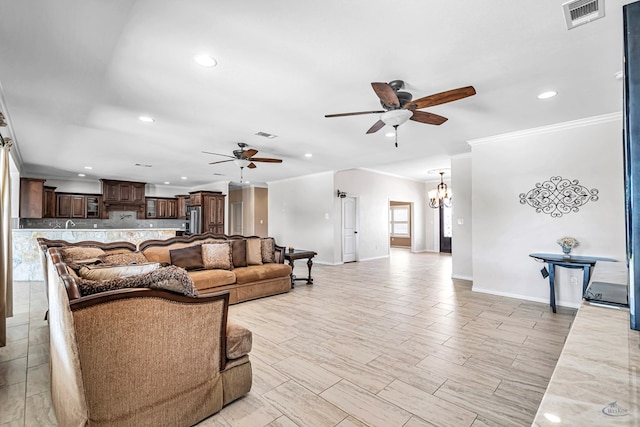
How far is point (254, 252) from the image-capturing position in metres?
5.06

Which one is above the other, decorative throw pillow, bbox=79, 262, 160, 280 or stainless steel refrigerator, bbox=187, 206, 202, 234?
stainless steel refrigerator, bbox=187, 206, 202, 234

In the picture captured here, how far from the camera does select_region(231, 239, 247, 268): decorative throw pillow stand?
15.7 ft

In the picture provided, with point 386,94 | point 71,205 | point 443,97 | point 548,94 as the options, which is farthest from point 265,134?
point 71,205

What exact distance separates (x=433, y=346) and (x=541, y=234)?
2867mm

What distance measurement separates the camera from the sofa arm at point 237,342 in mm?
2014

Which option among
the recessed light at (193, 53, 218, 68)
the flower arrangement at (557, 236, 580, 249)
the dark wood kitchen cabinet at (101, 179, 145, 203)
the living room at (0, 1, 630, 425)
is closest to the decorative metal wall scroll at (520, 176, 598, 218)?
the living room at (0, 1, 630, 425)

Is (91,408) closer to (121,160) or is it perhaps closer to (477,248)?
(477,248)

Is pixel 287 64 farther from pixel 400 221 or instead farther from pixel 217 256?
pixel 400 221

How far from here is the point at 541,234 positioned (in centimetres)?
441

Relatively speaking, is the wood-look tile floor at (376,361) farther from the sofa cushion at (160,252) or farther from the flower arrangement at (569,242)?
the sofa cushion at (160,252)

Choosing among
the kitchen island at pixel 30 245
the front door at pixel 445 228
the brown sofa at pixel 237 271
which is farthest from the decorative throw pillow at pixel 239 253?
the front door at pixel 445 228

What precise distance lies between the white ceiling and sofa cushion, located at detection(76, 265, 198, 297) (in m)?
1.71

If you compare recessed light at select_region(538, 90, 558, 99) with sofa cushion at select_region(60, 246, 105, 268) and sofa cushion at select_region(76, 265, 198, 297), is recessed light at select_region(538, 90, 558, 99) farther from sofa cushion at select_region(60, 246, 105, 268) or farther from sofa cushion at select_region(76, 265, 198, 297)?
sofa cushion at select_region(60, 246, 105, 268)

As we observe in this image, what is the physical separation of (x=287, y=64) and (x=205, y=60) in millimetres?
702
